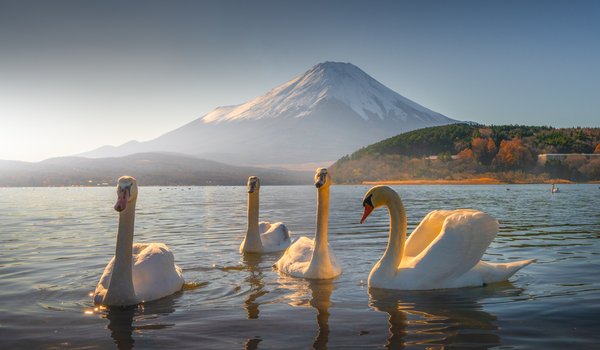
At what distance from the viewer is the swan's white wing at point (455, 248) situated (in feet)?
34.8

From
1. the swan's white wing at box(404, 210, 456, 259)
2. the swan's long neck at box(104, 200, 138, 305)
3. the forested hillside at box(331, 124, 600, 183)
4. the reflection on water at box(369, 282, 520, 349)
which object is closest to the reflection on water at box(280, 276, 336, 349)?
the reflection on water at box(369, 282, 520, 349)

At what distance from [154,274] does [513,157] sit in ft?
542

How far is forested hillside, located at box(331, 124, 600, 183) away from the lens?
15812 centimetres

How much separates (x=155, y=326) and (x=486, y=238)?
20.0 ft

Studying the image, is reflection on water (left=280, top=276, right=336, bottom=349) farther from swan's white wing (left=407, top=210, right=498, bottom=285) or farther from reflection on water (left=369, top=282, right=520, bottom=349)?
swan's white wing (left=407, top=210, right=498, bottom=285)

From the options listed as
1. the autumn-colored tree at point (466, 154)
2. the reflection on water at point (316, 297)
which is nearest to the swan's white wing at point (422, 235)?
the reflection on water at point (316, 297)

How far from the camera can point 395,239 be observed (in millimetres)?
11125

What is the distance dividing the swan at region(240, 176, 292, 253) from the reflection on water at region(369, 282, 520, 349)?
240 inches

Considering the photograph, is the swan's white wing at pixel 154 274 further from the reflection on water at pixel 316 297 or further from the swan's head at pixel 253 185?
the swan's head at pixel 253 185

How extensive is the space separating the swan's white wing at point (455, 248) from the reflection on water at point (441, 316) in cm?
38

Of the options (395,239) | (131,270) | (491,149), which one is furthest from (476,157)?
(131,270)

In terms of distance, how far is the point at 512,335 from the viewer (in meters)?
8.11

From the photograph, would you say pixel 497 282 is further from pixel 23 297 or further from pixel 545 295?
pixel 23 297

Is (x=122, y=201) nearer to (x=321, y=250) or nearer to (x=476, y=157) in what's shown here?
(x=321, y=250)
